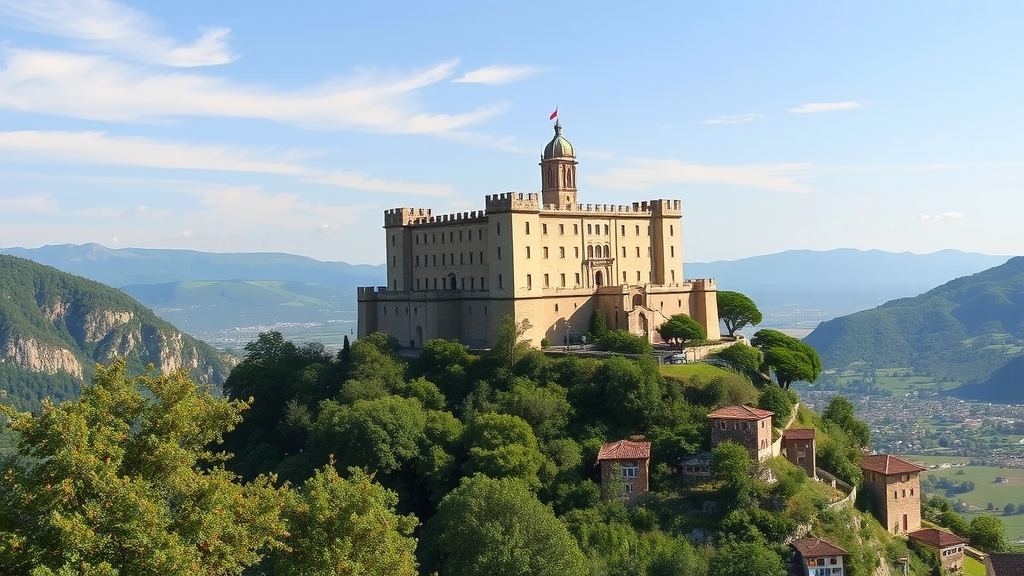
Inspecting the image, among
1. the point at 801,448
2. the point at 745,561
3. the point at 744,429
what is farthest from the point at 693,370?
the point at 745,561

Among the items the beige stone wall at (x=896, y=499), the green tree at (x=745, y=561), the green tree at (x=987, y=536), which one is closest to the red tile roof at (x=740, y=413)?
the green tree at (x=745, y=561)

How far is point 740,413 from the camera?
61250 mm

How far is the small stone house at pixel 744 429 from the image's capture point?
198 ft

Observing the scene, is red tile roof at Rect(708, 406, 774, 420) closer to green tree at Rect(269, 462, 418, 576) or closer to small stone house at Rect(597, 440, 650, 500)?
small stone house at Rect(597, 440, 650, 500)

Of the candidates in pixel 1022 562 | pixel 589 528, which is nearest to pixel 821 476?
pixel 1022 562

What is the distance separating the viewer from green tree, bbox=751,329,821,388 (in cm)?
7756

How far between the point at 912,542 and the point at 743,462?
16713 mm

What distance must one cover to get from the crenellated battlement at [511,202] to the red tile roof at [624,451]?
69.2ft

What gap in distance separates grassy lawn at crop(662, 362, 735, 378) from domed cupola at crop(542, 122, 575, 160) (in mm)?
20643

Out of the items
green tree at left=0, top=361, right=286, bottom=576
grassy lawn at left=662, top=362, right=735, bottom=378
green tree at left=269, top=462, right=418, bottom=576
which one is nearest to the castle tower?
grassy lawn at left=662, top=362, right=735, bottom=378

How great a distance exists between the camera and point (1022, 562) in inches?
2322

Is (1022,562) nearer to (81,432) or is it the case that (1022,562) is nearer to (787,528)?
(787,528)

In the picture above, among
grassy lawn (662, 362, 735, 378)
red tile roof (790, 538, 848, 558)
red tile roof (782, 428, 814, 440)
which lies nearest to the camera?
red tile roof (790, 538, 848, 558)

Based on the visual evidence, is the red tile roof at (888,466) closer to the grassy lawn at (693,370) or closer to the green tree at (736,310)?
the grassy lawn at (693,370)
